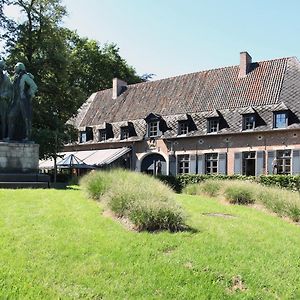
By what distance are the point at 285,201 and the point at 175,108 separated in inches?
836

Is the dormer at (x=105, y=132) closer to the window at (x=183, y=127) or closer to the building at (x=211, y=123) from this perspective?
the building at (x=211, y=123)

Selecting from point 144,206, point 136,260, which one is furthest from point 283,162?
point 136,260

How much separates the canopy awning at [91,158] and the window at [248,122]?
954 cm

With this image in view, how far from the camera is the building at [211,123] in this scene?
26688 millimetres

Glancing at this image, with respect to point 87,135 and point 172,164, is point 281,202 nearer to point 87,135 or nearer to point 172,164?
point 172,164

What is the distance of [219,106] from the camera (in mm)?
30203

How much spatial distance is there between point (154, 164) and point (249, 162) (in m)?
7.45

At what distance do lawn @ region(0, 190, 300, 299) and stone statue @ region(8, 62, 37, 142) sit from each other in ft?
21.6

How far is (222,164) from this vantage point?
1117 inches

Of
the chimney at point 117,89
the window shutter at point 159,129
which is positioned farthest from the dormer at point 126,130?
the chimney at point 117,89

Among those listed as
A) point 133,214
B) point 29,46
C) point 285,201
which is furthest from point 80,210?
point 29,46

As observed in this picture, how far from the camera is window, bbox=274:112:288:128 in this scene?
26173 mm

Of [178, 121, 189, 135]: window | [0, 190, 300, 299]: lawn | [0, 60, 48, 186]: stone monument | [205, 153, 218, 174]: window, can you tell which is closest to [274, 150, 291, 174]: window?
[205, 153, 218, 174]: window

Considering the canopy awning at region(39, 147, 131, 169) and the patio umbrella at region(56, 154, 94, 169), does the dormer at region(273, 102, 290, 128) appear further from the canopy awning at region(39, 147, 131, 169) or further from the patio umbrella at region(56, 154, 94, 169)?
the patio umbrella at region(56, 154, 94, 169)
